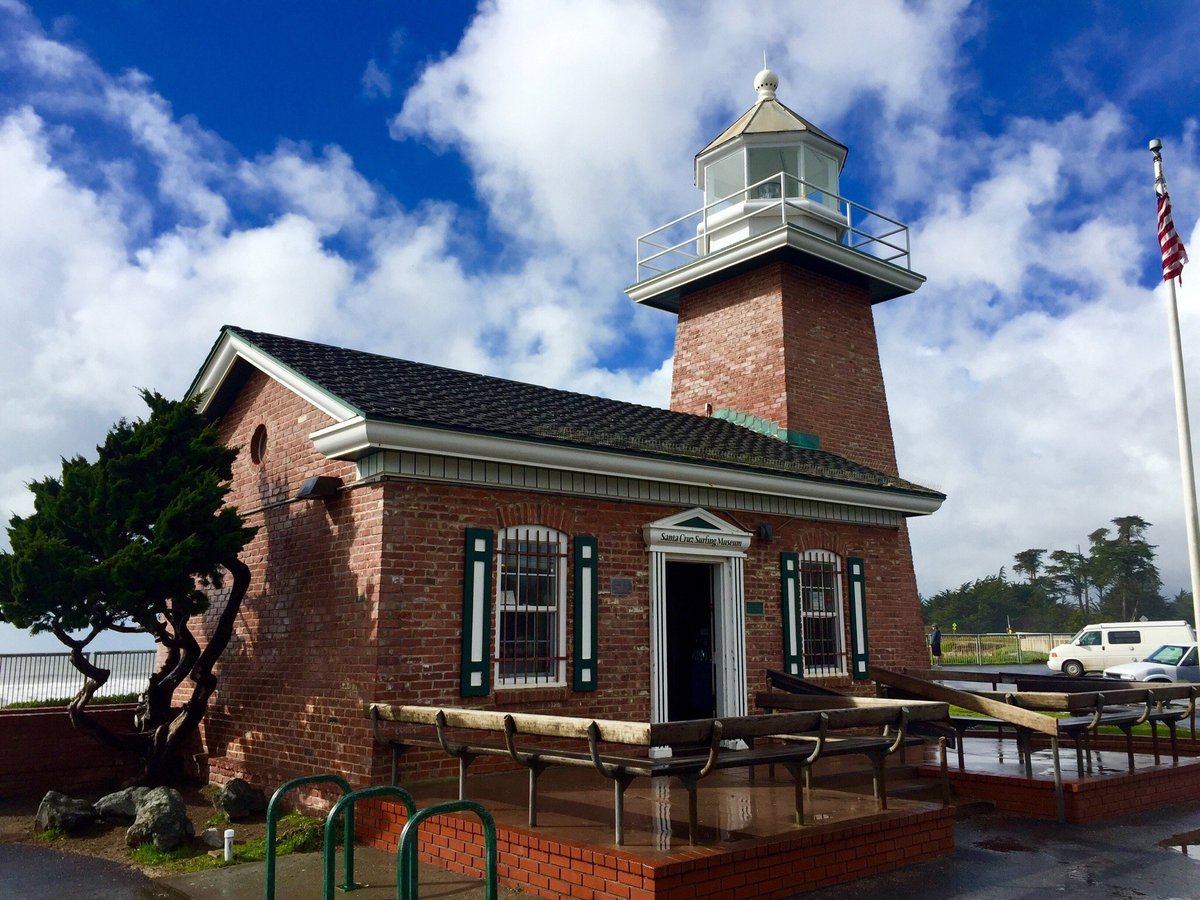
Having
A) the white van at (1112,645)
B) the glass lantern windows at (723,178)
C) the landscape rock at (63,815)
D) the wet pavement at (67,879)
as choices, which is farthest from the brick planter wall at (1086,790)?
the white van at (1112,645)

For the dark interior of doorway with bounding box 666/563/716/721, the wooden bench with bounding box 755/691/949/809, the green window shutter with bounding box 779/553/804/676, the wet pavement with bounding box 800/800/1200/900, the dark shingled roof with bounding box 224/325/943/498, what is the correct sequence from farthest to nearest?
the dark interior of doorway with bounding box 666/563/716/721 → the green window shutter with bounding box 779/553/804/676 → the dark shingled roof with bounding box 224/325/943/498 → the wooden bench with bounding box 755/691/949/809 → the wet pavement with bounding box 800/800/1200/900

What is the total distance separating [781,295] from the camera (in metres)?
16.3

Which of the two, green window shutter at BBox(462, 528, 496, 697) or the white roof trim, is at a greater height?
the white roof trim

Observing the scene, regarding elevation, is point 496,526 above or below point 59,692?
above

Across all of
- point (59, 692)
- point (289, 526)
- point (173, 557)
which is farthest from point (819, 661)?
point (59, 692)

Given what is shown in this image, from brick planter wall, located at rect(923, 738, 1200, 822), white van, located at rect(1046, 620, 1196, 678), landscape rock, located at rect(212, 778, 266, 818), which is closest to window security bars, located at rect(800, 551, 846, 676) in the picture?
brick planter wall, located at rect(923, 738, 1200, 822)

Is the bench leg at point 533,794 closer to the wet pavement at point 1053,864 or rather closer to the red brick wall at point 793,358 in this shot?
the wet pavement at point 1053,864

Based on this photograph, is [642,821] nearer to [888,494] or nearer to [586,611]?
[586,611]

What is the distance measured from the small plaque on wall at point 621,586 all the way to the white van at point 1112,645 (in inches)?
986

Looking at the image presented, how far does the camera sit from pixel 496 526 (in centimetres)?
948

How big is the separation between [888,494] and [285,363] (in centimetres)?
806

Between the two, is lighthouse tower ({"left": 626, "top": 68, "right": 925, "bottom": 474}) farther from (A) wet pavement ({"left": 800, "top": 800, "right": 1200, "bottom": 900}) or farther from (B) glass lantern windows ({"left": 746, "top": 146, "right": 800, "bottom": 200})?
(A) wet pavement ({"left": 800, "top": 800, "right": 1200, "bottom": 900})

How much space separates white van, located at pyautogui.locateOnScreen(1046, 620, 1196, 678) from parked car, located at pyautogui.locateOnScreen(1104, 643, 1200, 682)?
3.52m

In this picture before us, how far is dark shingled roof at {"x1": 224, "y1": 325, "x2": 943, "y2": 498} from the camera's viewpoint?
9242 mm
